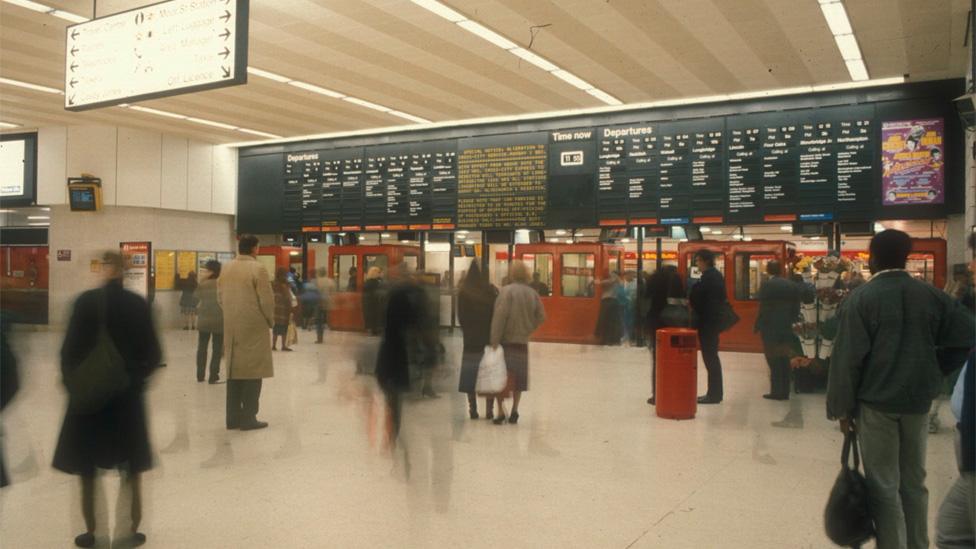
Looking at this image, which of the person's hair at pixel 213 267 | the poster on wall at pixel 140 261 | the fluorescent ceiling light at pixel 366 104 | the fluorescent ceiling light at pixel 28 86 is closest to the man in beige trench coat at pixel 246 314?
Answer: the person's hair at pixel 213 267

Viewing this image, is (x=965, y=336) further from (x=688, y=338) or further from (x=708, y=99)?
(x=708, y=99)

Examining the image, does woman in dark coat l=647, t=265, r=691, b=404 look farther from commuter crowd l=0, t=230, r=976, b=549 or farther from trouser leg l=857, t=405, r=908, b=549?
trouser leg l=857, t=405, r=908, b=549

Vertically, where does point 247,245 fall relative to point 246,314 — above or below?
above

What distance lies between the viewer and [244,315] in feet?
20.9

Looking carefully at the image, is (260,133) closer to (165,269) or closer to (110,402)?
(165,269)

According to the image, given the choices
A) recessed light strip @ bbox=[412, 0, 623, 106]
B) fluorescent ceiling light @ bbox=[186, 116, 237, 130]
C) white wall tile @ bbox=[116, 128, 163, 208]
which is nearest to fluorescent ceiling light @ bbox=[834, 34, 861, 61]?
recessed light strip @ bbox=[412, 0, 623, 106]

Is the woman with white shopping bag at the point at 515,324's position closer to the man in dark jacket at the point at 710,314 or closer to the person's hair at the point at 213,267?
the man in dark jacket at the point at 710,314

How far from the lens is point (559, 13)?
862 cm

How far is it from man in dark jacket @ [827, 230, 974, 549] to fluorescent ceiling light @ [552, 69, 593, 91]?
8.57 m

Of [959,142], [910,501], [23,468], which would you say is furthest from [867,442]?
[959,142]

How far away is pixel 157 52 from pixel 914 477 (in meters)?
6.05

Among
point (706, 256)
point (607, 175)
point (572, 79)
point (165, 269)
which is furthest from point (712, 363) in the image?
point (165, 269)

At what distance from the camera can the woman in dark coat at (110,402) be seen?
141 inches

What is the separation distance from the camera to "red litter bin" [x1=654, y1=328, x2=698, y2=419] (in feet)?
23.7
